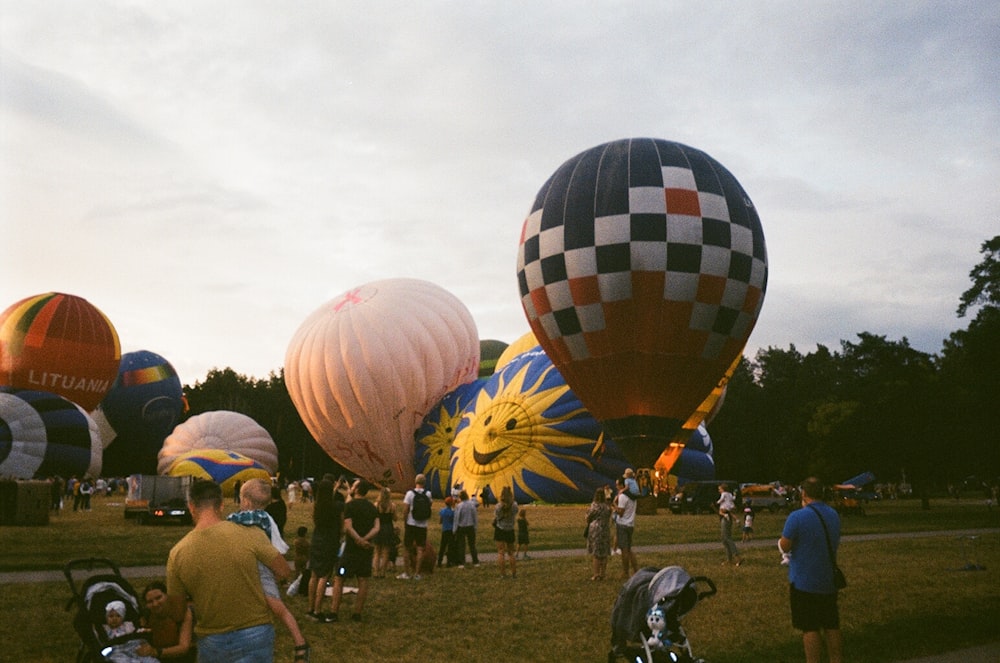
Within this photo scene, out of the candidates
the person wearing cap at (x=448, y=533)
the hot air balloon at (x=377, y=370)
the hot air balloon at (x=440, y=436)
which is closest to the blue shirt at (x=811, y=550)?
the person wearing cap at (x=448, y=533)

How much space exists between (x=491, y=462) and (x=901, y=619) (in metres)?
23.0

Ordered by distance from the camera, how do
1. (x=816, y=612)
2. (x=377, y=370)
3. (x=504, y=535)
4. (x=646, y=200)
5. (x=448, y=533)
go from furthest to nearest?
1. (x=377, y=370)
2. (x=646, y=200)
3. (x=448, y=533)
4. (x=504, y=535)
5. (x=816, y=612)

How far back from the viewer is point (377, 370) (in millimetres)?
36344

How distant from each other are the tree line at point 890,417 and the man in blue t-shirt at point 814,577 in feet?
82.7

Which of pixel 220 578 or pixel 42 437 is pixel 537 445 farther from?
pixel 220 578

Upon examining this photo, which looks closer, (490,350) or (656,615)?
(656,615)

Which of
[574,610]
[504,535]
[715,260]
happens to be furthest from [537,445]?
[574,610]

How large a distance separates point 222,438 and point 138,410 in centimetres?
1197

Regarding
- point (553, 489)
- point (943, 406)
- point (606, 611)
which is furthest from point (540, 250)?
point (943, 406)

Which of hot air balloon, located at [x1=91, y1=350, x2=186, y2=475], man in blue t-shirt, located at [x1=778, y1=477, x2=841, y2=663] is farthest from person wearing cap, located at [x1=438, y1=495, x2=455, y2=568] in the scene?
hot air balloon, located at [x1=91, y1=350, x2=186, y2=475]

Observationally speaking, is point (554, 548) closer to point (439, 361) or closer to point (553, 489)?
point (553, 489)

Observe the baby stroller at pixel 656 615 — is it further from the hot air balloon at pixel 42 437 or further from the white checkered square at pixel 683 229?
the hot air balloon at pixel 42 437

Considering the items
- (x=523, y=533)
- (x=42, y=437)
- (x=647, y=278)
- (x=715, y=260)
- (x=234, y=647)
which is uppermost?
(x=715, y=260)

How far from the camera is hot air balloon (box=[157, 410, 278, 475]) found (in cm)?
4694
